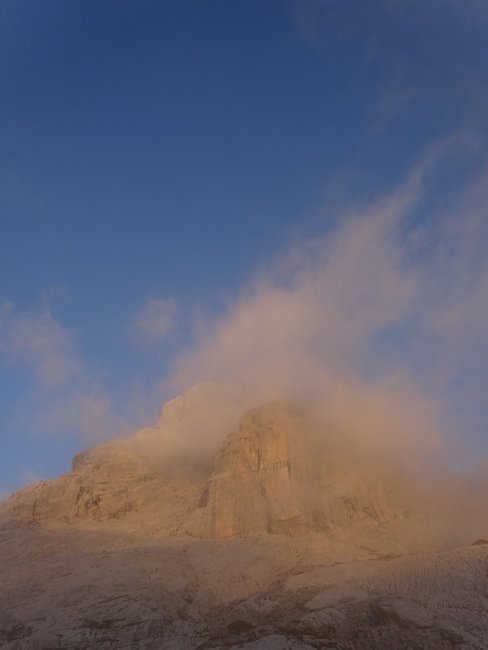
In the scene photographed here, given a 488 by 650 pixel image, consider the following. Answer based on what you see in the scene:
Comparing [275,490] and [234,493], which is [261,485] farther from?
[234,493]

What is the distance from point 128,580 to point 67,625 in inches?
410

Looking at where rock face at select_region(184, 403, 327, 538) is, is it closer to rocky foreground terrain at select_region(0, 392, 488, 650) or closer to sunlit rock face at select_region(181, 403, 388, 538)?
sunlit rock face at select_region(181, 403, 388, 538)

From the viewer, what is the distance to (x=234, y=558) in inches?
2638

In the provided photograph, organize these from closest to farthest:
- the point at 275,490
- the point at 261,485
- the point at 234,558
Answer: the point at 234,558, the point at 275,490, the point at 261,485

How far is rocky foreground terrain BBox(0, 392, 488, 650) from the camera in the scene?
47.6m

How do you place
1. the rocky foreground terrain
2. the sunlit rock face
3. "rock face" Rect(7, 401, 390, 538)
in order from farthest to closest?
1. "rock face" Rect(7, 401, 390, 538)
2. the sunlit rock face
3. the rocky foreground terrain

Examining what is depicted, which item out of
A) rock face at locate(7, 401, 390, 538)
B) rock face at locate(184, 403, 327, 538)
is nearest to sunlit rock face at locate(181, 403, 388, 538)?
rock face at locate(184, 403, 327, 538)

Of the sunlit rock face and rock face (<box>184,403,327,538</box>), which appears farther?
the sunlit rock face

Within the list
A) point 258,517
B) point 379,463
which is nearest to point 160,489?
point 258,517

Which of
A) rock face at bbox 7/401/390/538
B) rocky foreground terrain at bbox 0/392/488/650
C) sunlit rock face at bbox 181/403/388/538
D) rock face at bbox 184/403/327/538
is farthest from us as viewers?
rock face at bbox 7/401/390/538

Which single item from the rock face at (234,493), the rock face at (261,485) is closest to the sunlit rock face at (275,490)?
the rock face at (261,485)

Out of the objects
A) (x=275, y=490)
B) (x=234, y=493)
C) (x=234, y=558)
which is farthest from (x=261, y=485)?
(x=234, y=558)

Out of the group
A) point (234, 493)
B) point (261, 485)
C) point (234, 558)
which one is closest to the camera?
point (234, 558)

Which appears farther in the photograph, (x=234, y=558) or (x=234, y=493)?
(x=234, y=493)
